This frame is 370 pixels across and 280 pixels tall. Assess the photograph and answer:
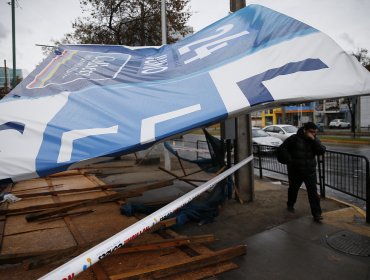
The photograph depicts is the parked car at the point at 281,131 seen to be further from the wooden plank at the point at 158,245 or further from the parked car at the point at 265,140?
the wooden plank at the point at 158,245

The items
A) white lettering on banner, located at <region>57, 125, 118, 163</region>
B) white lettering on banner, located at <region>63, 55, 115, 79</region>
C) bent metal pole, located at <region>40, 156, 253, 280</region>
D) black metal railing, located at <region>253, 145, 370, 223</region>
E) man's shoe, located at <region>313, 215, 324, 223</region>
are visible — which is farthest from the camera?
black metal railing, located at <region>253, 145, 370, 223</region>

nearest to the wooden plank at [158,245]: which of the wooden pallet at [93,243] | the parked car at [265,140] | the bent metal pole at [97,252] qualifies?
the wooden pallet at [93,243]

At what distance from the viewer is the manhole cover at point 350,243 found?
4184mm

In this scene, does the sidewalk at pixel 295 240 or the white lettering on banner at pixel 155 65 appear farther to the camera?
the white lettering on banner at pixel 155 65

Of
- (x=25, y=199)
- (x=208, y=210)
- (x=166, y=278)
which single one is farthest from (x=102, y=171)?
(x=166, y=278)

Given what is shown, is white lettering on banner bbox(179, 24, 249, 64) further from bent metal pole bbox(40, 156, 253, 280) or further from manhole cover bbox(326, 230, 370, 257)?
manhole cover bbox(326, 230, 370, 257)

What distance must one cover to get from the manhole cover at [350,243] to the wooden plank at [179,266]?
155cm

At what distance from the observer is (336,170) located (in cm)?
968

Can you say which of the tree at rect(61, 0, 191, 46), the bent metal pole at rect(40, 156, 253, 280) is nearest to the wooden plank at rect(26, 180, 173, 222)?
the bent metal pole at rect(40, 156, 253, 280)

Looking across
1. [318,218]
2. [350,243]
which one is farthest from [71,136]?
[318,218]

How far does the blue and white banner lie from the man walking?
7.58 ft

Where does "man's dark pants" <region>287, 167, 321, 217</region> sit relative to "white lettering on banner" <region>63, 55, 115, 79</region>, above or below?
below

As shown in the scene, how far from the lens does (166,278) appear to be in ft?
11.6

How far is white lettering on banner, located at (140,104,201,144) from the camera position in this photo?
2.60 m
